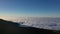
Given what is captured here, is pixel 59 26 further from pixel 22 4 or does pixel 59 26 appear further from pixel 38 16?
pixel 22 4

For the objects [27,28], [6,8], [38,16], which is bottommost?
[27,28]

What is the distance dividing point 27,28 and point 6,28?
269 mm

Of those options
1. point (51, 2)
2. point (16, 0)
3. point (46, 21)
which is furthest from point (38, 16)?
point (16, 0)

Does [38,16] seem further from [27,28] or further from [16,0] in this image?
[16,0]

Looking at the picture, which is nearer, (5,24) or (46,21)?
(46,21)

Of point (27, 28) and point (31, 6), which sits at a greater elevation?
point (31, 6)

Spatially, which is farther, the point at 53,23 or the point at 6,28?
the point at 6,28

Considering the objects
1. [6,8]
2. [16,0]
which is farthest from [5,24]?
[16,0]

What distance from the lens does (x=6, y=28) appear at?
55.4 inches

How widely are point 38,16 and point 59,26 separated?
263mm

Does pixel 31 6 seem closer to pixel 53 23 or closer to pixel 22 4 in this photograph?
pixel 22 4

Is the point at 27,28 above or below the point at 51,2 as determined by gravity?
below

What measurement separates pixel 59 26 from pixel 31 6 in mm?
397

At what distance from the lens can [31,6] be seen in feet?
4.38
